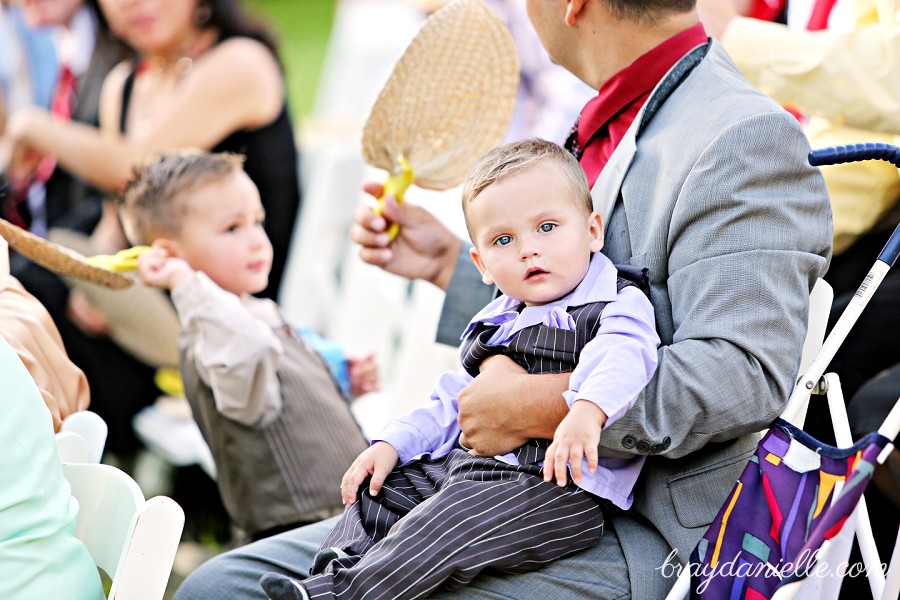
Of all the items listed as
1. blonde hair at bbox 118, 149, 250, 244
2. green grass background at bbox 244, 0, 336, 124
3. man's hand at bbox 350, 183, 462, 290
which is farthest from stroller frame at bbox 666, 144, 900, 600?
green grass background at bbox 244, 0, 336, 124

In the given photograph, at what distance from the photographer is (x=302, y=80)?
10148 mm

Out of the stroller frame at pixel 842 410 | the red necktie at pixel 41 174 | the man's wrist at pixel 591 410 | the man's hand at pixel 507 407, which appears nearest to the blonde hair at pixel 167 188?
the man's hand at pixel 507 407

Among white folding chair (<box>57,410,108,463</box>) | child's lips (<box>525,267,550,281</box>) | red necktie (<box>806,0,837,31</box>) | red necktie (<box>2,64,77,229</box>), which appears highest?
red necktie (<box>806,0,837,31</box>)

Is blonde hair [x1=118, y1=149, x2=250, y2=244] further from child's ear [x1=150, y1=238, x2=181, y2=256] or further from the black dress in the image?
the black dress

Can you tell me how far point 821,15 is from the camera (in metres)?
2.99

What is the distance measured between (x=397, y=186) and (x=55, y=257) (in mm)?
745

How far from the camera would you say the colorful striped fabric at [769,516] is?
1538 mm

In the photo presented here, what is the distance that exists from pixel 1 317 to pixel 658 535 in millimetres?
1212

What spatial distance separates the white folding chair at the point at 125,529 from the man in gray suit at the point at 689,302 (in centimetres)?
42

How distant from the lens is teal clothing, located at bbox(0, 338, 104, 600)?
153cm

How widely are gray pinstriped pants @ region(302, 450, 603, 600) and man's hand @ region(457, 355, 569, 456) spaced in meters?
0.04

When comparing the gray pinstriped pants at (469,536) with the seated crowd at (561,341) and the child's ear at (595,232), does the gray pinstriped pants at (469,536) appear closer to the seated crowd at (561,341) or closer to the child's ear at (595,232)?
the seated crowd at (561,341)

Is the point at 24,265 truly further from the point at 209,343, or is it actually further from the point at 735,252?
the point at 735,252

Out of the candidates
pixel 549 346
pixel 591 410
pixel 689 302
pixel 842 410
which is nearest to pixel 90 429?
pixel 549 346
